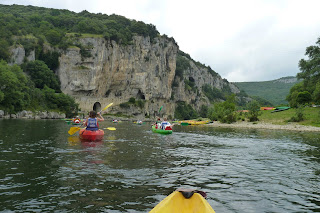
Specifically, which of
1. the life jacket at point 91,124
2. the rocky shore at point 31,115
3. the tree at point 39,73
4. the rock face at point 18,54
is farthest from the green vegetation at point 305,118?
the rock face at point 18,54

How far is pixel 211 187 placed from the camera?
710 centimetres

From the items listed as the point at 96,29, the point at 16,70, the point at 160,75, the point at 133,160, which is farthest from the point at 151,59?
the point at 133,160

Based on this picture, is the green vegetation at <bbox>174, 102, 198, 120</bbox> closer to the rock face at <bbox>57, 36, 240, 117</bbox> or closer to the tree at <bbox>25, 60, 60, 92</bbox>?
the rock face at <bbox>57, 36, 240, 117</bbox>

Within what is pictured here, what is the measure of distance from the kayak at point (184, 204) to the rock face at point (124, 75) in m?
87.3

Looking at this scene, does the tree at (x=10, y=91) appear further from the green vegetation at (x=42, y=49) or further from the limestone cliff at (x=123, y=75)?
the limestone cliff at (x=123, y=75)

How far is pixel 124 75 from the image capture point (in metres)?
103

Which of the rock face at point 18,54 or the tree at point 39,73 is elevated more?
the rock face at point 18,54

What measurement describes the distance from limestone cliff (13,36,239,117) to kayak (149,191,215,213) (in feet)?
264

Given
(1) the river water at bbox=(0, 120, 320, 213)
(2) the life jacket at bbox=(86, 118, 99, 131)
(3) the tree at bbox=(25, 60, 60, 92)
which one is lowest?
(1) the river water at bbox=(0, 120, 320, 213)

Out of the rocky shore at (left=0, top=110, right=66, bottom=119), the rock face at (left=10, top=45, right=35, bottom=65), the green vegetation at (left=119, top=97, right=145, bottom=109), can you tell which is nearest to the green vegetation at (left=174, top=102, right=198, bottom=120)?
the green vegetation at (left=119, top=97, right=145, bottom=109)

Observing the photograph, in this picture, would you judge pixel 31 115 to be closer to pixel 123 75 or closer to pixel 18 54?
pixel 18 54

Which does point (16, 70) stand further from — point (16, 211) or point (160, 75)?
point (160, 75)

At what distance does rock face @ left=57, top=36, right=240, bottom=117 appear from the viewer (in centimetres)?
8688

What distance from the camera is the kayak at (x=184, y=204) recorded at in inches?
155
